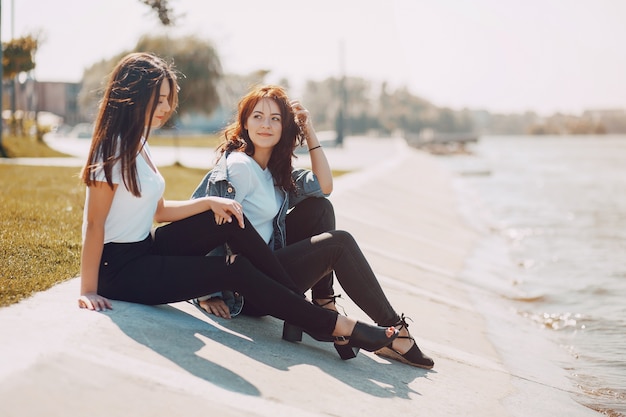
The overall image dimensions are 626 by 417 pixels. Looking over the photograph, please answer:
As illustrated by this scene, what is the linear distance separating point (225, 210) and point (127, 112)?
0.72 m

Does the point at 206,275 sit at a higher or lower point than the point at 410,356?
higher

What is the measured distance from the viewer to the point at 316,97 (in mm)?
141750

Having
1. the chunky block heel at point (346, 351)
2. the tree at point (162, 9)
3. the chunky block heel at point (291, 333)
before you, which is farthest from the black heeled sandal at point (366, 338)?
the tree at point (162, 9)

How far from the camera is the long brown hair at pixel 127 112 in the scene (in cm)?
364

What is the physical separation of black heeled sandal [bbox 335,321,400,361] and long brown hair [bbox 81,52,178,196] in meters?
1.36

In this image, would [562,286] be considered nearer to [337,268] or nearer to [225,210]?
[337,268]

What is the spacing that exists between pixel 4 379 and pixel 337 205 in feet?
24.8

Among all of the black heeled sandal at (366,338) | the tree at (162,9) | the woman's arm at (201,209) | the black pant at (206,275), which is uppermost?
the tree at (162,9)

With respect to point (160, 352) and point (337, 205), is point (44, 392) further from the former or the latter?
point (337, 205)

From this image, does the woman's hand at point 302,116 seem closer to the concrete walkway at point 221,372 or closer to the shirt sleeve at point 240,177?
the shirt sleeve at point 240,177

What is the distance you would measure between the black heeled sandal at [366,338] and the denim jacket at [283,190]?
72 centimetres

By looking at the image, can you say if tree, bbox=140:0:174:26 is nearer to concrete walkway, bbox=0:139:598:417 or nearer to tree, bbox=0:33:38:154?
concrete walkway, bbox=0:139:598:417

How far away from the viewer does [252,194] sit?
427 centimetres

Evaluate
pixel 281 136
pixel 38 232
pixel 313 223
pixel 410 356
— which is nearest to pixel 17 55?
pixel 38 232
